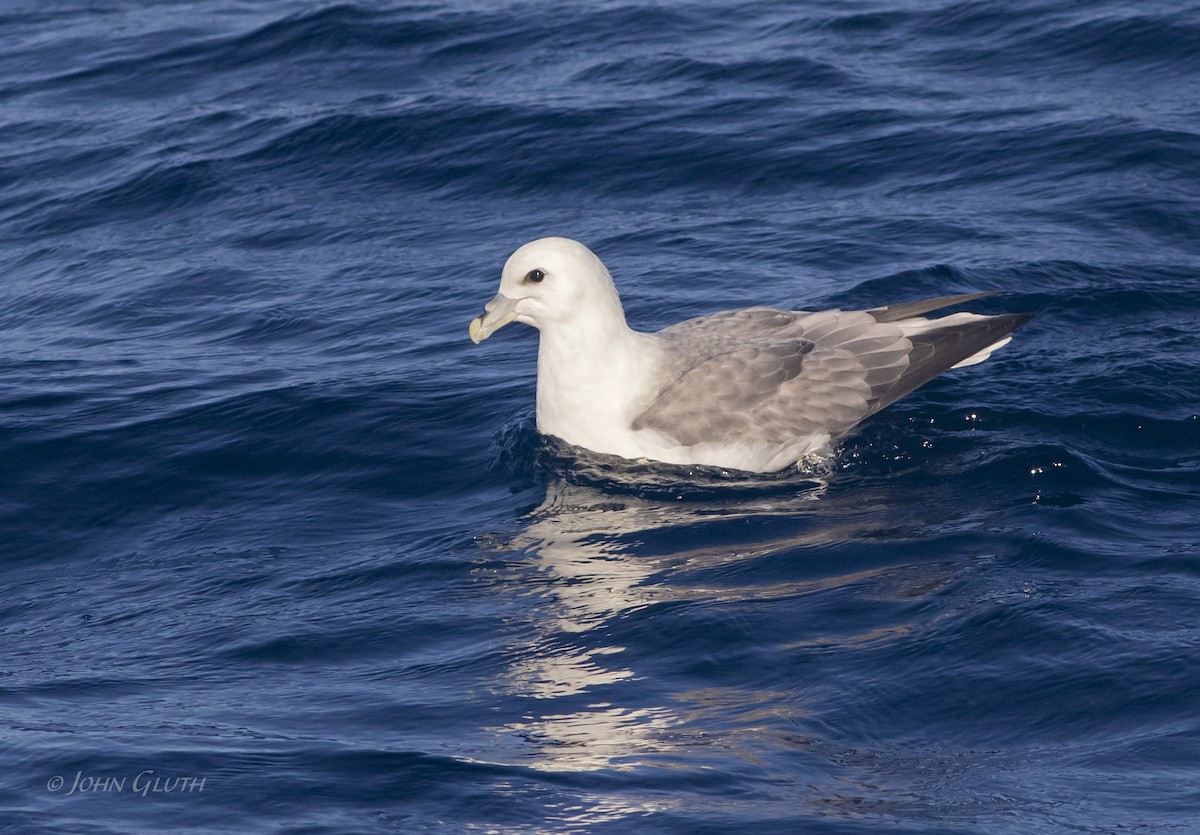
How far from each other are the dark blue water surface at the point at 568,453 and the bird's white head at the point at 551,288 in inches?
30.3

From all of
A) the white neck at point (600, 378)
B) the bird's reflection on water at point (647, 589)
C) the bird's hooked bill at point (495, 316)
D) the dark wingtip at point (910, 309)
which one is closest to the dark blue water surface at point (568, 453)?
the bird's reflection on water at point (647, 589)

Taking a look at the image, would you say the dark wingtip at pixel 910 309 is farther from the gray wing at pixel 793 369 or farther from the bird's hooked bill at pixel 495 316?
the bird's hooked bill at pixel 495 316

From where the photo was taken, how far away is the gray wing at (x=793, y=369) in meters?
8.00

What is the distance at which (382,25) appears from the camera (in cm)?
1497

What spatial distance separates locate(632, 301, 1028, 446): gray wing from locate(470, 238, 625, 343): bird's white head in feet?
1.64

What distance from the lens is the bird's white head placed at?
8.02m

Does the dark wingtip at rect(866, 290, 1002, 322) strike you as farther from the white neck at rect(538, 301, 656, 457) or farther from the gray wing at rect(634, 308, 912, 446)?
the white neck at rect(538, 301, 656, 457)

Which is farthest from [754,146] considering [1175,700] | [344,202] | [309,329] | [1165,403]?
[1175,700]

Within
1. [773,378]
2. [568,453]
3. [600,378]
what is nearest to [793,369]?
[773,378]

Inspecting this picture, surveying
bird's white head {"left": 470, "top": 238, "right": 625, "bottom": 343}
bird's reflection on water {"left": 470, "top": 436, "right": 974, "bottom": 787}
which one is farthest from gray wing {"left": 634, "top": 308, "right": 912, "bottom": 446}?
bird's white head {"left": 470, "top": 238, "right": 625, "bottom": 343}

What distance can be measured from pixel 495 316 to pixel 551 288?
0.32 metres

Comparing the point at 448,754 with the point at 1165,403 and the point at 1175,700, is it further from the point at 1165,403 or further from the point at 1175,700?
the point at 1165,403

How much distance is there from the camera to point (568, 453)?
27.1 feet

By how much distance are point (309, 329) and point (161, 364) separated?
0.96 metres
